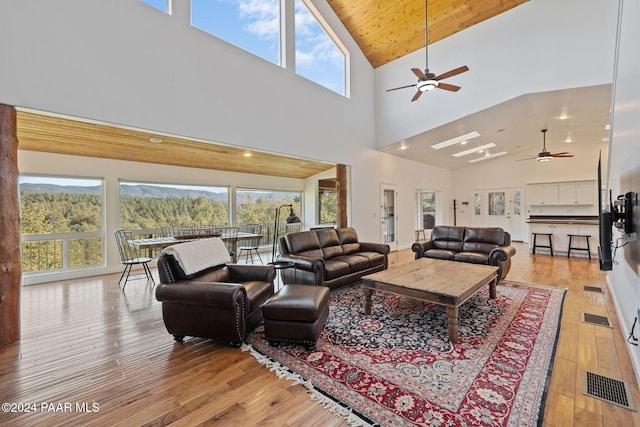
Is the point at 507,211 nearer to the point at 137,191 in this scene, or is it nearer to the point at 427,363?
the point at 427,363

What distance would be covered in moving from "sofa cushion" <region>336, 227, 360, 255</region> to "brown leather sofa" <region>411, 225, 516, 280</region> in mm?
1135

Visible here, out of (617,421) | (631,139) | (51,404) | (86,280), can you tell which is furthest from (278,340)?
(86,280)

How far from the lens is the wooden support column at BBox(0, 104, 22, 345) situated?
2729 millimetres

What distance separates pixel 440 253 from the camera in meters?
5.25

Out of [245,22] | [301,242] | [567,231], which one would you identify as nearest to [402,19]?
[245,22]

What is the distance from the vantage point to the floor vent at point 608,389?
6.24 feet

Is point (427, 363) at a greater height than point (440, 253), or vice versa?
point (440, 253)

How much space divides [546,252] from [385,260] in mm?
5510

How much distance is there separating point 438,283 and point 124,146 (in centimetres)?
565

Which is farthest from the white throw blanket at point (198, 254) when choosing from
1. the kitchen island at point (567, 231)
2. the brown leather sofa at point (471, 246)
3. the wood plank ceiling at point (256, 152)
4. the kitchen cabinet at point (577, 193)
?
the kitchen cabinet at point (577, 193)

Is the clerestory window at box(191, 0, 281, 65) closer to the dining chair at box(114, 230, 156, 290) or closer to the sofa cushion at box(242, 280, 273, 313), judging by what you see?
the sofa cushion at box(242, 280, 273, 313)

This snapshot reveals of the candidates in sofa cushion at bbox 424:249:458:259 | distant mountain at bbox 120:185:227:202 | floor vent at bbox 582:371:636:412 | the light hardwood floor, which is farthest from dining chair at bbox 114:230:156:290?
floor vent at bbox 582:371:636:412

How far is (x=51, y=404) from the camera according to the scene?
1927 mm

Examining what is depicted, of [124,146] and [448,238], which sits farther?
[448,238]
